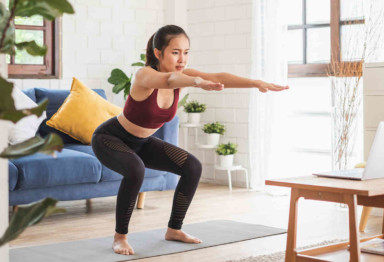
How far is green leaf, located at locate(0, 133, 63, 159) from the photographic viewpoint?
0.77 metres

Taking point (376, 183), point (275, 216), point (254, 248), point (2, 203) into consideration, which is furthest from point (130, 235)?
point (2, 203)

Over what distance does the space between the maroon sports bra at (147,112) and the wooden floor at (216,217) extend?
0.70 meters

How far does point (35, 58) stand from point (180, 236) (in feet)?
8.36

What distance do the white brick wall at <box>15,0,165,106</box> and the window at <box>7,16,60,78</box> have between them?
0.24ft

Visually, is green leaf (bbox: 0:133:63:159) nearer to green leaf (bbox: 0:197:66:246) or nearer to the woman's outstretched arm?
green leaf (bbox: 0:197:66:246)

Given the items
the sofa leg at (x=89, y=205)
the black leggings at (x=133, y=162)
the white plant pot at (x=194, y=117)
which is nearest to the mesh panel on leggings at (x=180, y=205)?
the black leggings at (x=133, y=162)

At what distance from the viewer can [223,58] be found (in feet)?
19.7

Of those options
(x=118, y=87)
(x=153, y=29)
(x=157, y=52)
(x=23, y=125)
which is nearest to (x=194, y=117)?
(x=118, y=87)

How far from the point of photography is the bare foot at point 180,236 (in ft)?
11.3

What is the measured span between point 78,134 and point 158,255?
179 centimetres

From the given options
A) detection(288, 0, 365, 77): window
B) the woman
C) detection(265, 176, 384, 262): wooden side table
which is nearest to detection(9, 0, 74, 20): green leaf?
detection(265, 176, 384, 262): wooden side table

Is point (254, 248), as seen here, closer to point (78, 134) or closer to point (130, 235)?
point (130, 235)

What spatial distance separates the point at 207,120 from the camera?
20.2ft

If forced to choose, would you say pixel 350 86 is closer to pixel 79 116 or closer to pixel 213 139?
pixel 213 139
